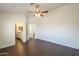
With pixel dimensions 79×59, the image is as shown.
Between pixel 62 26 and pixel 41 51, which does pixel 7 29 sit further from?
pixel 62 26

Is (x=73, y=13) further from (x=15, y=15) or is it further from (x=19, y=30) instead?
(x=19, y=30)

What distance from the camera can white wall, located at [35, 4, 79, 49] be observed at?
16.4 feet

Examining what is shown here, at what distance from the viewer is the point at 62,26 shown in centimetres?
563

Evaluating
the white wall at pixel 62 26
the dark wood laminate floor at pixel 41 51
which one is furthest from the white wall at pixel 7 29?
the white wall at pixel 62 26

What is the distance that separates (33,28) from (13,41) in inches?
73.5

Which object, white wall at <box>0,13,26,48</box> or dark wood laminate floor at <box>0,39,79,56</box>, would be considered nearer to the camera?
dark wood laminate floor at <box>0,39,79,56</box>

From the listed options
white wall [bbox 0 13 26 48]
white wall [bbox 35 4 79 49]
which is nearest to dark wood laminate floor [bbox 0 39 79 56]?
white wall [bbox 0 13 26 48]

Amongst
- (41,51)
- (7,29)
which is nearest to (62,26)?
(41,51)

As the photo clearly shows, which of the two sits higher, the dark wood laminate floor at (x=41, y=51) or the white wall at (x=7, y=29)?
the white wall at (x=7, y=29)

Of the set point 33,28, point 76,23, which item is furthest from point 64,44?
point 33,28

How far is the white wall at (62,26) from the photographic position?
5010 millimetres

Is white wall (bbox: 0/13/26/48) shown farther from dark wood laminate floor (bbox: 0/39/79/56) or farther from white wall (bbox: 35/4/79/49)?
white wall (bbox: 35/4/79/49)

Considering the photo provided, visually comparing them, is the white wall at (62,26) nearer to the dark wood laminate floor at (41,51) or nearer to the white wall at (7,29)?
the dark wood laminate floor at (41,51)

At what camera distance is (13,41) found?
19.5 feet
